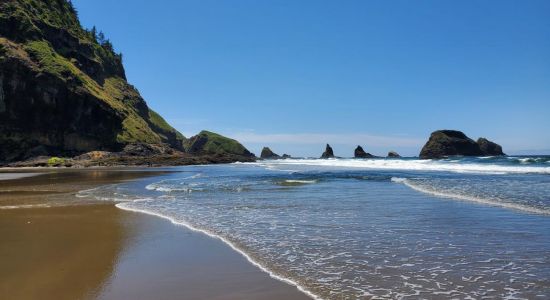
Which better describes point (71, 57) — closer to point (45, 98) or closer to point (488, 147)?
point (45, 98)

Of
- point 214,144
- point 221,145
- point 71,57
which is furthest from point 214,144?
point 71,57

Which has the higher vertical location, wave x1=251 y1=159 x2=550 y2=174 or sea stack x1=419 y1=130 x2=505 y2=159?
sea stack x1=419 y1=130 x2=505 y2=159

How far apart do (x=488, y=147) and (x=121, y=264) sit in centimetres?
13548

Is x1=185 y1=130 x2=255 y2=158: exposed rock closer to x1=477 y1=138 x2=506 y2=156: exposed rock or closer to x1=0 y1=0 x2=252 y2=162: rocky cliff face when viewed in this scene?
x1=0 y1=0 x2=252 y2=162: rocky cliff face

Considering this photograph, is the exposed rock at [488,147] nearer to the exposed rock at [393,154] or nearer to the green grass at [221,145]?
the exposed rock at [393,154]

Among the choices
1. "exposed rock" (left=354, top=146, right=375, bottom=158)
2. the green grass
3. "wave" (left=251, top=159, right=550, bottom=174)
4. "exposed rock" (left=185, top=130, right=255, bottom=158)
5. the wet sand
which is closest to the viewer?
the wet sand

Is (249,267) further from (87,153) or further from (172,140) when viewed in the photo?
(172,140)

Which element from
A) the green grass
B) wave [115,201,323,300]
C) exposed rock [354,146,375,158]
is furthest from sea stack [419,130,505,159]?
wave [115,201,323,300]

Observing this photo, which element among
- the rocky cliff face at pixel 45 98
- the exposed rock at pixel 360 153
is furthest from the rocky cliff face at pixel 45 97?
the exposed rock at pixel 360 153

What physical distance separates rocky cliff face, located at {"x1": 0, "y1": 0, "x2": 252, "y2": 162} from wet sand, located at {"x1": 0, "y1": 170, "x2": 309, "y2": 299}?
66702 mm

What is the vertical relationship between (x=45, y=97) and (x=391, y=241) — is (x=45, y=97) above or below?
above

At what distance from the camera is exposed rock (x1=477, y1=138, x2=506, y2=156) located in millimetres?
123700

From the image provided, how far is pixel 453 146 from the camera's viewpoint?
4675 inches

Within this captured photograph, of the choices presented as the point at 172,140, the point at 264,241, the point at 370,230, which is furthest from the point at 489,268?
the point at 172,140
